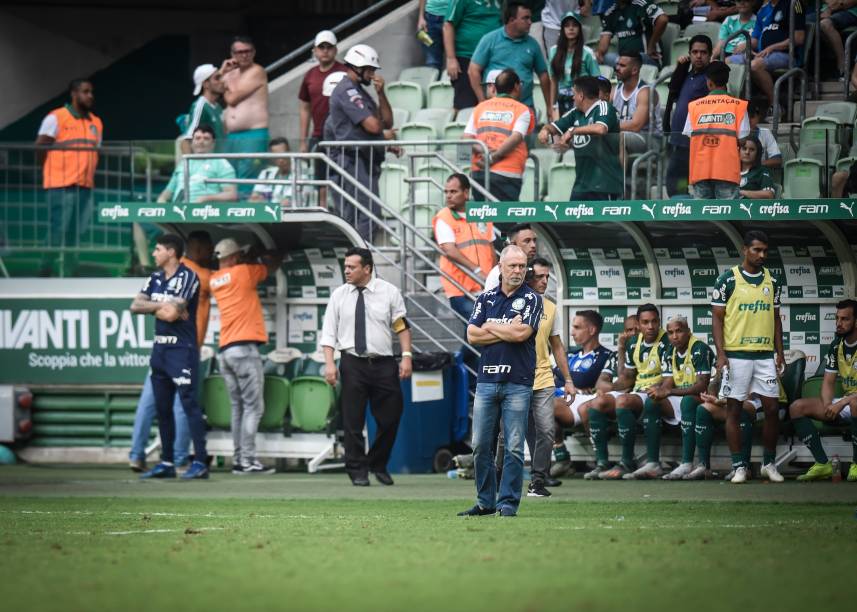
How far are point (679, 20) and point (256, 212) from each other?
662 centimetres

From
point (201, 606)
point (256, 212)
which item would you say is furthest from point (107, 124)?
point (201, 606)

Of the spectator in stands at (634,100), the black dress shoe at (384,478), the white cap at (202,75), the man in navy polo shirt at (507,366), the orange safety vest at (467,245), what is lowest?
the black dress shoe at (384,478)

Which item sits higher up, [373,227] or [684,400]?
[373,227]

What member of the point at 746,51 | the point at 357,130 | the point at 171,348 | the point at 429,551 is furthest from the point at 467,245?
the point at 429,551

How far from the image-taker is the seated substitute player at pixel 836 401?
589 inches

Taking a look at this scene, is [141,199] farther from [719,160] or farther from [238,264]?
[719,160]

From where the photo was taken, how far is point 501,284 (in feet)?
37.2

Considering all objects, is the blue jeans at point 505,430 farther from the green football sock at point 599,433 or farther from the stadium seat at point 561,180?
the stadium seat at point 561,180

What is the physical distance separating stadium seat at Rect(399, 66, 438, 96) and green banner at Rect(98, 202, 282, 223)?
15.7 ft

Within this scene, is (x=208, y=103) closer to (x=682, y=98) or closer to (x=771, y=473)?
(x=682, y=98)

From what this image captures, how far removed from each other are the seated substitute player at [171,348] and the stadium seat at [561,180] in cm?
376

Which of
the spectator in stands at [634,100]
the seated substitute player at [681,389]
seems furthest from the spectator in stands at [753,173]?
the spectator in stands at [634,100]

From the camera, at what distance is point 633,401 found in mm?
15789

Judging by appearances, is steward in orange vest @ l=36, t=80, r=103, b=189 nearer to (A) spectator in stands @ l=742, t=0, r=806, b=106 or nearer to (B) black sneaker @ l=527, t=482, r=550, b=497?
(B) black sneaker @ l=527, t=482, r=550, b=497
